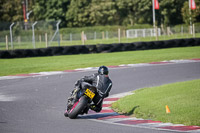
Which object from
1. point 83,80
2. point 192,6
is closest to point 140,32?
point 192,6

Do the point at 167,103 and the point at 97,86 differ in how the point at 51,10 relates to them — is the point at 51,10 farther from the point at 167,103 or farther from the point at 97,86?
the point at 97,86

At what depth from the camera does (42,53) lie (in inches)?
1061

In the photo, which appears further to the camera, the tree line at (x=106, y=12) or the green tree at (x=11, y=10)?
the green tree at (x=11, y=10)

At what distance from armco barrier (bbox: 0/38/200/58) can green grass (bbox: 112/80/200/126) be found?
Answer: 1581 centimetres

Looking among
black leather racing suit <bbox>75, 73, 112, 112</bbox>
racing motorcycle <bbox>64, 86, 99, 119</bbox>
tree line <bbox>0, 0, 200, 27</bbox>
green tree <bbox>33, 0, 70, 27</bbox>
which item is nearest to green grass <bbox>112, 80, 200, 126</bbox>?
black leather racing suit <bbox>75, 73, 112, 112</bbox>

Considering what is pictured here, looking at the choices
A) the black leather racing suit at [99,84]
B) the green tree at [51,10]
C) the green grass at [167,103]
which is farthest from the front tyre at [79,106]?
the green tree at [51,10]

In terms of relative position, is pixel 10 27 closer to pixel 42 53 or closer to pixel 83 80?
pixel 42 53

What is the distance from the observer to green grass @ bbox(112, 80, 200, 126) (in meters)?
8.40

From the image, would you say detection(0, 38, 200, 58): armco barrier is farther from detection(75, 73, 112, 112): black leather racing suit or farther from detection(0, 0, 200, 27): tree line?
detection(0, 0, 200, 27): tree line

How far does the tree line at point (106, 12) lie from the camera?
64062mm

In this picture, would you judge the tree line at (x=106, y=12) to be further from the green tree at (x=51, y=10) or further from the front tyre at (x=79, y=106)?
the front tyre at (x=79, y=106)

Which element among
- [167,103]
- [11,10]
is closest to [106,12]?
[11,10]

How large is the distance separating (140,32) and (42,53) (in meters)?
30.0

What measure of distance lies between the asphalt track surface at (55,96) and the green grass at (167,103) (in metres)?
1.16
